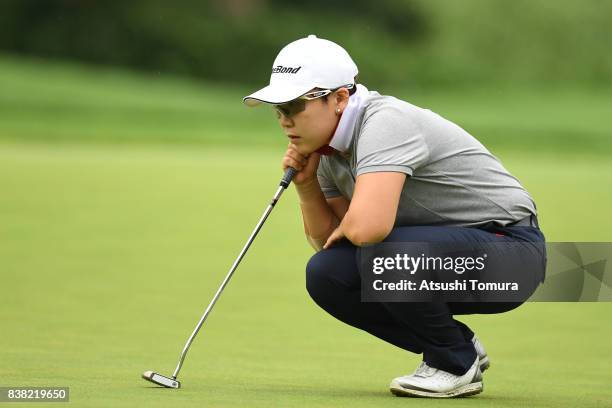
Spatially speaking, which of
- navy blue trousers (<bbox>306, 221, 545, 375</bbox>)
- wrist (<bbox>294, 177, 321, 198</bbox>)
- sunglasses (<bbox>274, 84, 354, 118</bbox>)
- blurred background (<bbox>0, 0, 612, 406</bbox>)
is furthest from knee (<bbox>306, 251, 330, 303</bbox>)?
sunglasses (<bbox>274, 84, 354, 118</bbox>)

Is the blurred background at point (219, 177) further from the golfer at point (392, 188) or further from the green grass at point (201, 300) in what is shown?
the golfer at point (392, 188)

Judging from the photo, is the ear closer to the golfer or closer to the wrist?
the golfer

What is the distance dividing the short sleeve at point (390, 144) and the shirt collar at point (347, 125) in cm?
6

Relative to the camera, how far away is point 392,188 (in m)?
3.80

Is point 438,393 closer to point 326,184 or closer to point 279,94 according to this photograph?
point 326,184

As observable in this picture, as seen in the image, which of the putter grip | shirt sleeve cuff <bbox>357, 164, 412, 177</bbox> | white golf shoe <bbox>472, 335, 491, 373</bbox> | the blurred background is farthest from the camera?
the blurred background

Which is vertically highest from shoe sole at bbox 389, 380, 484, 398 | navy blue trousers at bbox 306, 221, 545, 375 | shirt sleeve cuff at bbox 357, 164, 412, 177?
shirt sleeve cuff at bbox 357, 164, 412, 177

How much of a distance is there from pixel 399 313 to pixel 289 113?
0.69 m

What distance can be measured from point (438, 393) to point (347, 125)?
862 millimetres

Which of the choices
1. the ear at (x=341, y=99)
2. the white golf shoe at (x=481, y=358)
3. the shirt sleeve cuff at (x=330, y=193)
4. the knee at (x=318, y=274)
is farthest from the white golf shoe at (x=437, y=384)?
the ear at (x=341, y=99)

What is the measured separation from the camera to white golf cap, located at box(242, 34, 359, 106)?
3.93 metres

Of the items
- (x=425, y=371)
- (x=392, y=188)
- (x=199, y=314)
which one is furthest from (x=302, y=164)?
(x=199, y=314)

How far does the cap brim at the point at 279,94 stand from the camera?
3.90 m

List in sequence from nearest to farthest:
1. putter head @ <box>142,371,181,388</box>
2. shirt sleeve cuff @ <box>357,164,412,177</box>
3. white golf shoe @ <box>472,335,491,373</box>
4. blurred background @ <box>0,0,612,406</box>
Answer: shirt sleeve cuff @ <box>357,164,412,177</box>, putter head @ <box>142,371,181,388</box>, white golf shoe @ <box>472,335,491,373</box>, blurred background @ <box>0,0,612,406</box>
